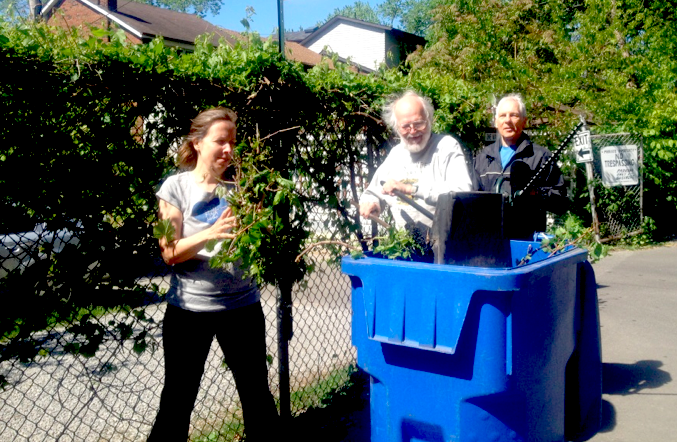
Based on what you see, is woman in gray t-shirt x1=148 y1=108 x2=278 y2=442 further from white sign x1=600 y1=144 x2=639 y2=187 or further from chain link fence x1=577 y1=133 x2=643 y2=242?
white sign x1=600 y1=144 x2=639 y2=187

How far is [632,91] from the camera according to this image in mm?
11641

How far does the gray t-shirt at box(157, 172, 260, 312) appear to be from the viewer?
2.54 metres

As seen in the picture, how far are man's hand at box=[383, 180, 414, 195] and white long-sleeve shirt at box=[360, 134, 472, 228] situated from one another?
0.14m

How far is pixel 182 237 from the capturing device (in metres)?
2.52

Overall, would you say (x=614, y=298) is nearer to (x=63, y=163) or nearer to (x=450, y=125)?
(x=450, y=125)

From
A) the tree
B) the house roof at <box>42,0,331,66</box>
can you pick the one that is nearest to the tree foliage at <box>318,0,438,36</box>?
the tree

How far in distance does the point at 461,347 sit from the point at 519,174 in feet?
6.87

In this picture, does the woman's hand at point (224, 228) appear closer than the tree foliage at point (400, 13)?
Yes

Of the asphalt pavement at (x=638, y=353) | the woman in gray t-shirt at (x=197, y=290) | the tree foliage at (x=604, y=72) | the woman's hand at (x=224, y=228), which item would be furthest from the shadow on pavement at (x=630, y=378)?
the tree foliage at (x=604, y=72)

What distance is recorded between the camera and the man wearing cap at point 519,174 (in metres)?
3.92

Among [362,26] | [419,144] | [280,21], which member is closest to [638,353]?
[419,144]

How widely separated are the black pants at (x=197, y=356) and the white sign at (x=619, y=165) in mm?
9831

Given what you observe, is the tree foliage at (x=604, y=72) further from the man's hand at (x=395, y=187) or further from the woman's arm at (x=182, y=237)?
the woman's arm at (x=182, y=237)

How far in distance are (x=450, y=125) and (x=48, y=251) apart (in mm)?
3126
